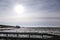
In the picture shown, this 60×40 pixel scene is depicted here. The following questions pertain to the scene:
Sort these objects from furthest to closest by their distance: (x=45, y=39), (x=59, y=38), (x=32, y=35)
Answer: (x=32, y=35)
(x=45, y=39)
(x=59, y=38)

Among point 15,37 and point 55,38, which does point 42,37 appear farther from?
point 15,37

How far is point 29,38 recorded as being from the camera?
4293mm

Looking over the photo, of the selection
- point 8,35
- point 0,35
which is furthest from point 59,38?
point 0,35

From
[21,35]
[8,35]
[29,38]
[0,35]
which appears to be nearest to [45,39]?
[29,38]

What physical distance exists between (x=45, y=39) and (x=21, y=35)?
123 centimetres

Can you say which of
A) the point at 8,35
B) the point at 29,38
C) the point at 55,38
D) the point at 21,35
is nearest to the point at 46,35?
the point at 55,38

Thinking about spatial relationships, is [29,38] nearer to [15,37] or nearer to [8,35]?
[15,37]

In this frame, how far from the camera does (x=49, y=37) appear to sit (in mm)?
4094

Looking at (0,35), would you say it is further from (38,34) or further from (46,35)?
(46,35)

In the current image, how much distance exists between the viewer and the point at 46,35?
4.12 meters

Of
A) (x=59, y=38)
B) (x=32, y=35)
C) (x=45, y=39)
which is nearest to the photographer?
(x=59, y=38)

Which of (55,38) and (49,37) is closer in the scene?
(55,38)

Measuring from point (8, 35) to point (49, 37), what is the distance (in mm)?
1998

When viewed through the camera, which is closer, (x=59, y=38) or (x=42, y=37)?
(x=59, y=38)
